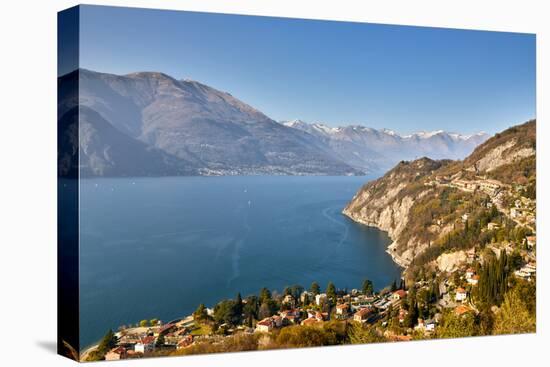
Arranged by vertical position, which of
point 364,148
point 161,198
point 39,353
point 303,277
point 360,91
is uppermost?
point 360,91

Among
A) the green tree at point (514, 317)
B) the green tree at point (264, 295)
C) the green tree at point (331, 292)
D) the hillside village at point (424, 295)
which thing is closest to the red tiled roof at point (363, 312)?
the hillside village at point (424, 295)

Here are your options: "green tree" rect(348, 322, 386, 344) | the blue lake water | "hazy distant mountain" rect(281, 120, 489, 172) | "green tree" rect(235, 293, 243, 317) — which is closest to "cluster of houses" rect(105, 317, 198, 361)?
the blue lake water

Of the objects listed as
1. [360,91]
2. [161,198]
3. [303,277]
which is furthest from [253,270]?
[360,91]

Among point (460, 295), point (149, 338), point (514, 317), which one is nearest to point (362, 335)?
point (460, 295)

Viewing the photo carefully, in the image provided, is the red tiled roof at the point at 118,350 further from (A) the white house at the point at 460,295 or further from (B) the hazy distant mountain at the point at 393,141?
(A) the white house at the point at 460,295

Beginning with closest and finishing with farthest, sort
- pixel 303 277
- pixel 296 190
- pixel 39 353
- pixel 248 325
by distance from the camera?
1. pixel 39 353
2. pixel 248 325
3. pixel 303 277
4. pixel 296 190

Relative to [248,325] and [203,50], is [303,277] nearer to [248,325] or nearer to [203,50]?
[248,325]

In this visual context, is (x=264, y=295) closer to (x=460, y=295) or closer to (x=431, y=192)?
(x=460, y=295)

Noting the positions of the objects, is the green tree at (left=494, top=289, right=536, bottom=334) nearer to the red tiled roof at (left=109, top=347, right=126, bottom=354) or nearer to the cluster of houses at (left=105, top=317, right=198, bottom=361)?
the cluster of houses at (left=105, top=317, right=198, bottom=361)
